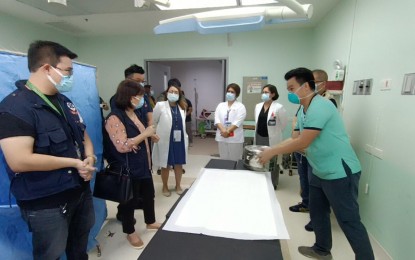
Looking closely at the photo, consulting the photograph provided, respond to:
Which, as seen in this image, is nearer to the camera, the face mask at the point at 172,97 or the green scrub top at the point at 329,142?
the green scrub top at the point at 329,142

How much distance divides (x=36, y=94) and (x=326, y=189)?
5.67 ft

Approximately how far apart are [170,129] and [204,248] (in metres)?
1.92

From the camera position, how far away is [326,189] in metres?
1.48

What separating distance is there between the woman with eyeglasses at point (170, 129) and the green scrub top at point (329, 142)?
1.56 m

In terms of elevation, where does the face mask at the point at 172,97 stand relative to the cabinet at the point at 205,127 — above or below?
above

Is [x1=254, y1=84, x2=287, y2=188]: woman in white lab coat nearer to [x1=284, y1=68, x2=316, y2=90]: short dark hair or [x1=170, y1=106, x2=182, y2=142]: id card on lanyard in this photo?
[x1=170, y1=106, x2=182, y2=142]: id card on lanyard

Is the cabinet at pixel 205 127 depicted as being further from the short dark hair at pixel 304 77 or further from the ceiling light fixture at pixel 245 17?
the ceiling light fixture at pixel 245 17

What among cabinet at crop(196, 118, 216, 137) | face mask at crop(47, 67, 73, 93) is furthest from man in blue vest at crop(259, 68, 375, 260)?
cabinet at crop(196, 118, 216, 137)

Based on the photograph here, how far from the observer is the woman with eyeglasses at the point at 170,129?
2.59 m

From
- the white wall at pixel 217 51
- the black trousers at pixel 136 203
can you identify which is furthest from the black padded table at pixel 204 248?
the white wall at pixel 217 51

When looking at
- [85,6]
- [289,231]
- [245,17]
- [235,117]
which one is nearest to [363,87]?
[235,117]

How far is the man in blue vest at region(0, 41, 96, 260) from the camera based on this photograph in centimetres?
94

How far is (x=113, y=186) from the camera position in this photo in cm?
163

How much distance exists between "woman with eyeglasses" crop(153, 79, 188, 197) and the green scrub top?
1.56 metres
